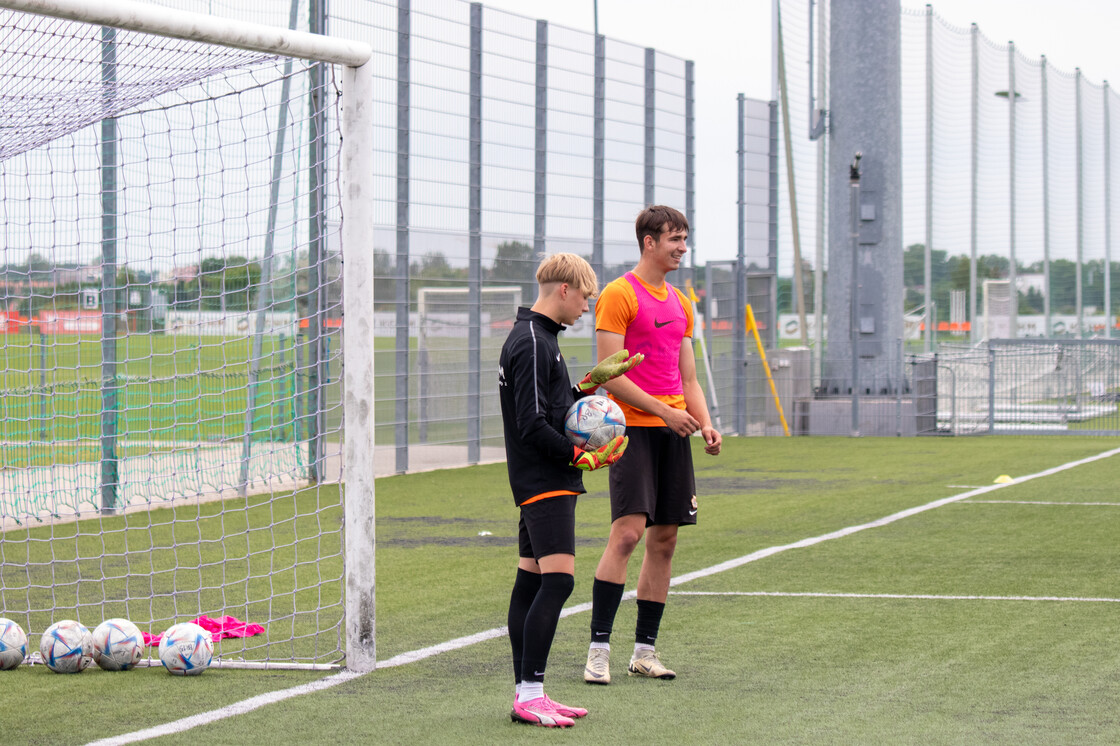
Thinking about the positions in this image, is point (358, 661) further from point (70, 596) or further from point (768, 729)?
point (70, 596)

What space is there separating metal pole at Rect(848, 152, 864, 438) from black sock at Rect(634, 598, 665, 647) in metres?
15.4

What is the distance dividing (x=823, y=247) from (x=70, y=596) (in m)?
17.6

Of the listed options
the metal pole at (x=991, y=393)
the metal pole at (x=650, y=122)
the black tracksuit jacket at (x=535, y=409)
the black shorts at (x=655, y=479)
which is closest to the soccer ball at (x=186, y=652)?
the black tracksuit jacket at (x=535, y=409)

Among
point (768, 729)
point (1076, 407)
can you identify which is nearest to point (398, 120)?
point (768, 729)

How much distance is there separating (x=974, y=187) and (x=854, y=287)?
11.5 m

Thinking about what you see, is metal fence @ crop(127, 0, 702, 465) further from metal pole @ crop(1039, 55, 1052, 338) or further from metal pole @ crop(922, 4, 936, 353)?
metal pole @ crop(1039, 55, 1052, 338)

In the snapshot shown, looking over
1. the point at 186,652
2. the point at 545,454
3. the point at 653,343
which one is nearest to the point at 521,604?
the point at 545,454

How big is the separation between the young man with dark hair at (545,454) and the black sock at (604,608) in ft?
1.82

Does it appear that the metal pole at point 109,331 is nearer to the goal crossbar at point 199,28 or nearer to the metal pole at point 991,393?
the goal crossbar at point 199,28

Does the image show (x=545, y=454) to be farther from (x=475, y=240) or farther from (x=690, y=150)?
(x=690, y=150)

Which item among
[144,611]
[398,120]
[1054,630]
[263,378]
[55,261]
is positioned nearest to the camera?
[1054,630]

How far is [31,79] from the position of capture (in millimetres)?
6176

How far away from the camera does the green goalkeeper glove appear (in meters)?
4.77

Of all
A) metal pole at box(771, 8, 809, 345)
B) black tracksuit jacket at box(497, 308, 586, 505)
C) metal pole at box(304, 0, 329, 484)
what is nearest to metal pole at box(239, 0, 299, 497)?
metal pole at box(304, 0, 329, 484)
